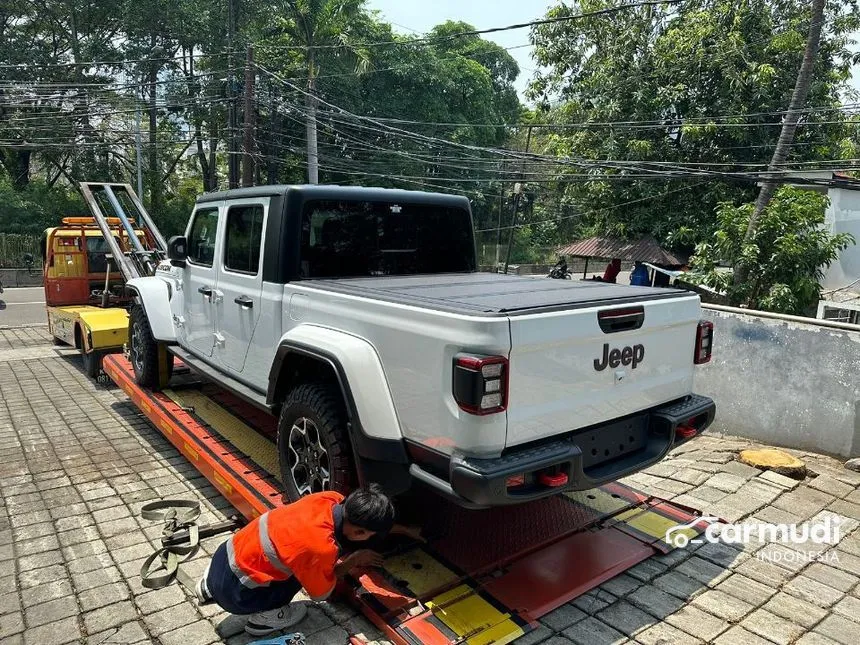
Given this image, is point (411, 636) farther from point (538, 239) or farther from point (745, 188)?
point (538, 239)

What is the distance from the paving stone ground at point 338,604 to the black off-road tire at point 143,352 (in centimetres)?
60

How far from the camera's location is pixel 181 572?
3484mm

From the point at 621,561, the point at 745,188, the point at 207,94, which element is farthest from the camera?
the point at 207,94

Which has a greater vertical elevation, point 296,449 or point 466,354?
point 466,354

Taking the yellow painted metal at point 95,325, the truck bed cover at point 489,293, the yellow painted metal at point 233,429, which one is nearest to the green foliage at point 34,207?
the yellow painted metal at point 95,325

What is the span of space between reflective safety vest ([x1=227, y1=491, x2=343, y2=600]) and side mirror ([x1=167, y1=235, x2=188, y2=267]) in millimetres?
2969

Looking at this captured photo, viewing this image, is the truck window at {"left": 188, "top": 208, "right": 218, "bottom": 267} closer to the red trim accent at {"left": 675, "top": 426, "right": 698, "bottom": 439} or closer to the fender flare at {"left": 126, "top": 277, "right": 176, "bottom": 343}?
the fender flare at {"left": 126, "top": 277, "right": 176, "bottom": 343}

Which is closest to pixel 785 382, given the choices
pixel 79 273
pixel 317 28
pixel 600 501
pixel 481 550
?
pixel 600 501

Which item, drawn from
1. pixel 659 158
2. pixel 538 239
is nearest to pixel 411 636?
Result: pixel 659 158

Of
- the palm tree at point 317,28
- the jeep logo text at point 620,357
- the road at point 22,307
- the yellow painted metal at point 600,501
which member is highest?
the palm tree at point 317,28

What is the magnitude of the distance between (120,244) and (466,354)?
8190 millimetres

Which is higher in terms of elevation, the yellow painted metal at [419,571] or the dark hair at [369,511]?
the dark hair at [369,511]

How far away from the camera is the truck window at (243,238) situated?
13.4 ft

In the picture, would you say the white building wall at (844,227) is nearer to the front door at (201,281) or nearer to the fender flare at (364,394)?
the front door at (201,281)
